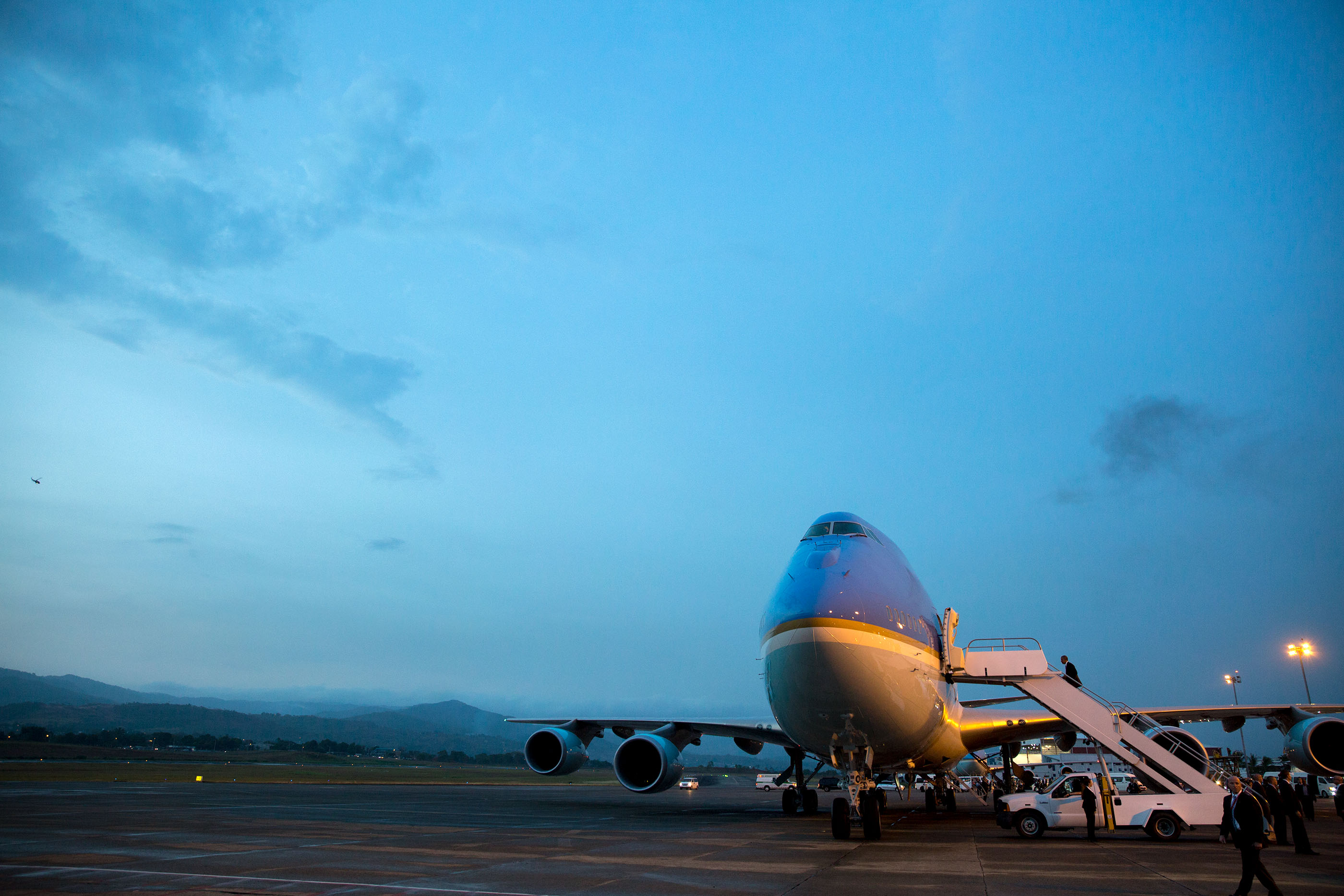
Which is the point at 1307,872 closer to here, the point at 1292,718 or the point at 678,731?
the point at 1292,718

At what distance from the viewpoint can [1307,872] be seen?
33.9ft

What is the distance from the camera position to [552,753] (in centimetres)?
2244

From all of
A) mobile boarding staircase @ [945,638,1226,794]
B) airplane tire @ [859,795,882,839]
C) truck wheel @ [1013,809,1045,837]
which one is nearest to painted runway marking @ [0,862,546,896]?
airplane tire @ [859,795,882,839]

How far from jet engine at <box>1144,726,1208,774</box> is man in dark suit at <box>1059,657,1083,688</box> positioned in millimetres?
1612

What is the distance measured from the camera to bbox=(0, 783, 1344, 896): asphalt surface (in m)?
8.44

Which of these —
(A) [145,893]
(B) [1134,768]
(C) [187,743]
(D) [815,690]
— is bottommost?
(C) [187,743]

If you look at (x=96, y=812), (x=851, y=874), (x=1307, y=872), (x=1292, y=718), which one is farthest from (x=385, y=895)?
(x=1292, y=718)

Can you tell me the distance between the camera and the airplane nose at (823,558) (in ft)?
41.4

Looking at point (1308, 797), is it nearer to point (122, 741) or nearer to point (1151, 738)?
point (1151, 738)

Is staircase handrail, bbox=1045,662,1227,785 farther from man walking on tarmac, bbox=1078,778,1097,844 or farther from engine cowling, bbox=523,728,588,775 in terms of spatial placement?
engine cowling, bbox=523,728,588,775

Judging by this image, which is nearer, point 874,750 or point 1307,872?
point 1307,872

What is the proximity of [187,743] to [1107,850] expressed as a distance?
15202 cm

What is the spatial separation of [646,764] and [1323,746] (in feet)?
52.7

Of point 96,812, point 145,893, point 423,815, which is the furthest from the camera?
point 423,815
